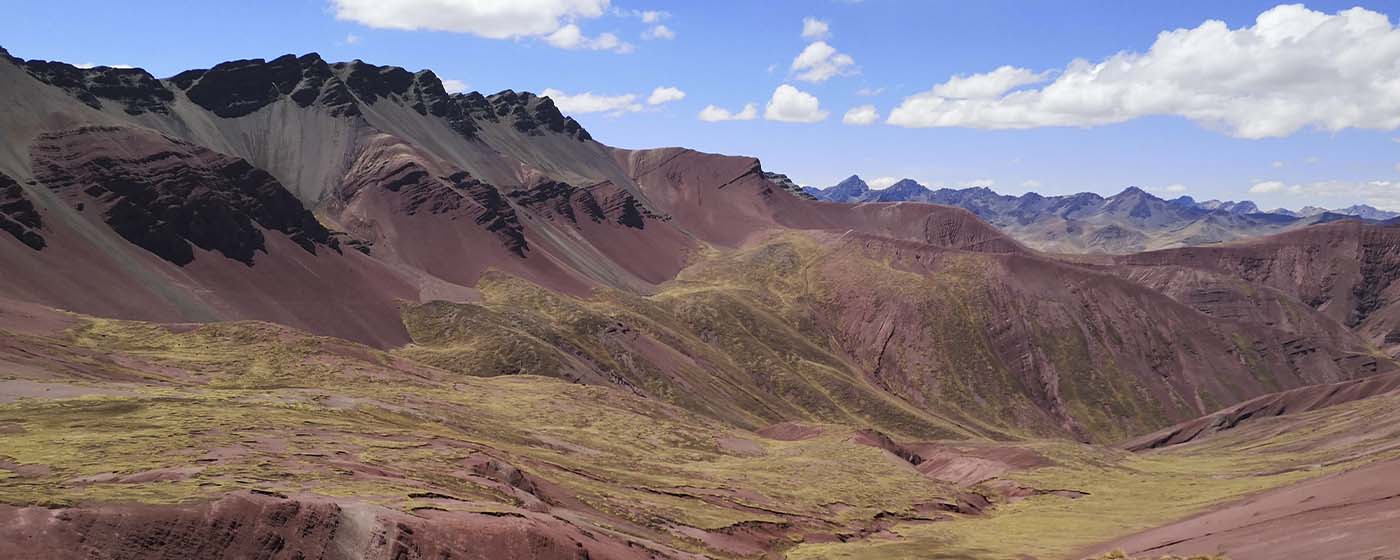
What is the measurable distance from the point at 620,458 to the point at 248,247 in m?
78.6

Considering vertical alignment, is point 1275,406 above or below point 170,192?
below

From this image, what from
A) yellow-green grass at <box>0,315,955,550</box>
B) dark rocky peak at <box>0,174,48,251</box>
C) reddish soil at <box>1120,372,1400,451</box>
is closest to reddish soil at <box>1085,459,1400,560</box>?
yellow-green grass at <box>0,315,955,550</box>

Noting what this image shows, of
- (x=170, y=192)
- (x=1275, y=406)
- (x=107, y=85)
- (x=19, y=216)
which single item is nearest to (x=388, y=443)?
(x=19, y=216)

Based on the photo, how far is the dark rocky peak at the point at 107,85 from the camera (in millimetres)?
163750

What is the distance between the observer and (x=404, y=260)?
575 ft

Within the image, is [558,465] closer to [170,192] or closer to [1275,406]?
[170,192]

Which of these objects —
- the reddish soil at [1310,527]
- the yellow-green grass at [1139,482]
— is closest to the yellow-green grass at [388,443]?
the yellow-green grass at [1139,482]

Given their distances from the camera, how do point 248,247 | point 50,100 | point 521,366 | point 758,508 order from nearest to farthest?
point 758,508, point 521,366, point 248,247, point 50,100

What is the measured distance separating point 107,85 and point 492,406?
136m

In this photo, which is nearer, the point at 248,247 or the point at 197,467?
the point at 197,467

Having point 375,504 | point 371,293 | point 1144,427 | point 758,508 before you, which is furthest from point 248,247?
point 1144,427

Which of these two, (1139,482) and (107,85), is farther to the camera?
(107,85)

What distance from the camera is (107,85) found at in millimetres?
184875

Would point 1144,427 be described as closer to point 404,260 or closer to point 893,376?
point 893,376
